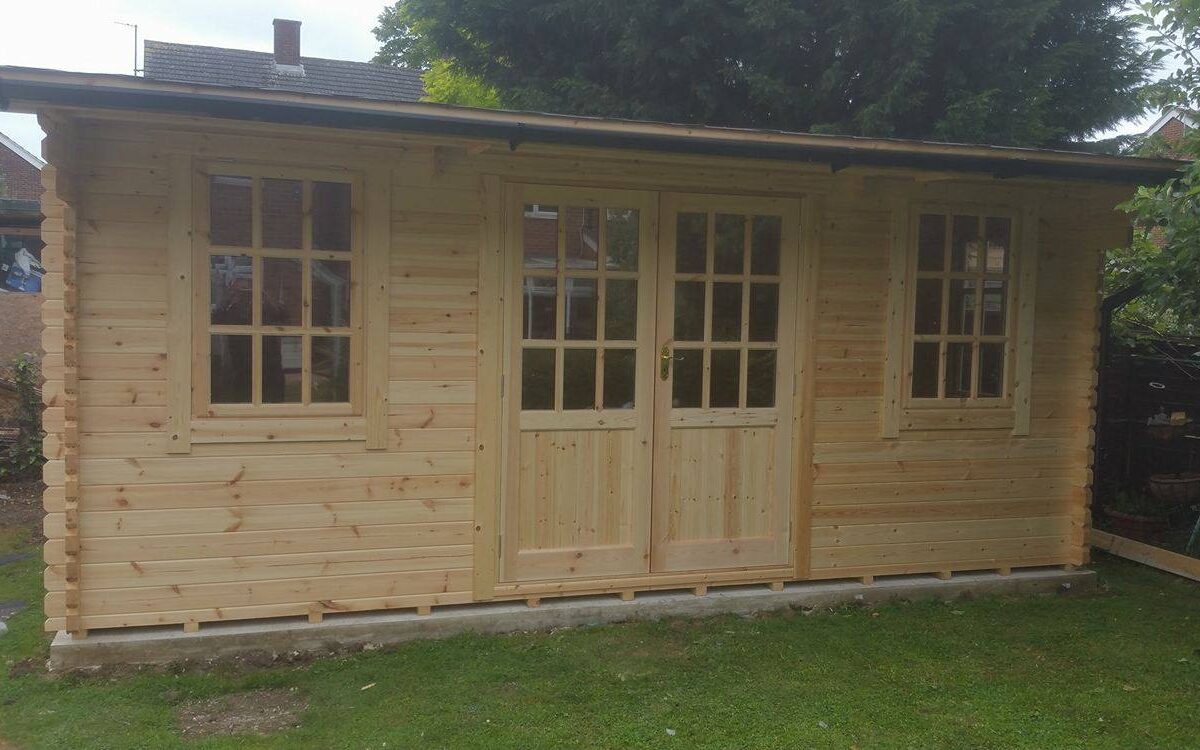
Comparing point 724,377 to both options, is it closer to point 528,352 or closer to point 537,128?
point 528,352

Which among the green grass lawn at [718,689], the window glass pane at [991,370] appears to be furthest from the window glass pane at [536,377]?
the window glass pane at [991,370]

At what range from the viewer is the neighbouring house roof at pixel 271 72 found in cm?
1753

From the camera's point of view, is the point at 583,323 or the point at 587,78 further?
the point at 587,78

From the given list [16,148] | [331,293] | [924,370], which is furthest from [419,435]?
[16,148]

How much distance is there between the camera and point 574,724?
12.9ft

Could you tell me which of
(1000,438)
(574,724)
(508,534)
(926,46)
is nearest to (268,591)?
(508,534)

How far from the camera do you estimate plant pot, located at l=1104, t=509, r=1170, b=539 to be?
7.04m

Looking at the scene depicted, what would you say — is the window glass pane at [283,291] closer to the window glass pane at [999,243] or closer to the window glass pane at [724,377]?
the window glass pane at [724,377]

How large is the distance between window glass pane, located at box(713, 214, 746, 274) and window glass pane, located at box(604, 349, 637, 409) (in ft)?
2.34

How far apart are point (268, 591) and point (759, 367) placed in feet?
9.46

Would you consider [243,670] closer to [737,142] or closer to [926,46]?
[737,142]

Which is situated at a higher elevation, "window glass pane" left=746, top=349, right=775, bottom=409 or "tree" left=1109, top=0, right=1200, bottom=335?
"tree" left=1109, top=0, right=1200, bottom=335

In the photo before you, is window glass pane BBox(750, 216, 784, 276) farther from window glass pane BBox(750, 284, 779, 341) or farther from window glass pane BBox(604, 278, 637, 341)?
window glass pane BBox(604, 278, 637, 341)

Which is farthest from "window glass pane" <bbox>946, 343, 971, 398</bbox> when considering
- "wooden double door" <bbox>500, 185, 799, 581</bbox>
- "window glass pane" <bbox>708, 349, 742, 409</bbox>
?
"window glass pane" <bbox>708, 349, 742, 409</bbox>
